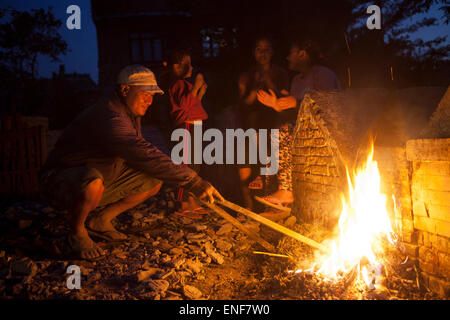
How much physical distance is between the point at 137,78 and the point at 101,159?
0.94 meters

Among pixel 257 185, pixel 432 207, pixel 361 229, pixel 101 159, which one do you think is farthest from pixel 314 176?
pixel 101 159

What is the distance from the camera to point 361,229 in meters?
2.77

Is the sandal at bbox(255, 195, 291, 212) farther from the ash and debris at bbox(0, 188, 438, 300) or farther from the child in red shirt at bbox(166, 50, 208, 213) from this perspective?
the child in red shirt at bbox(166, 50, 208, 213)

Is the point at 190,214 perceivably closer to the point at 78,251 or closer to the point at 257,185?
the point at 257,185

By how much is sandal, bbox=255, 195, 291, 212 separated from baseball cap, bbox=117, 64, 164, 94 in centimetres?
205

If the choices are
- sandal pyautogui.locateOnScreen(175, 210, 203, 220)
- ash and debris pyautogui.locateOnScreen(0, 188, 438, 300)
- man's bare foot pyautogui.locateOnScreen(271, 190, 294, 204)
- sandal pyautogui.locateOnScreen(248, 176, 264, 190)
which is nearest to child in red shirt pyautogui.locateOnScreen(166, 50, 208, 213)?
sandal pyautogui.locateOnScreen(175, 210, 203, 220)

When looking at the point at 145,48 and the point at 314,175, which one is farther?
the point at 145,48

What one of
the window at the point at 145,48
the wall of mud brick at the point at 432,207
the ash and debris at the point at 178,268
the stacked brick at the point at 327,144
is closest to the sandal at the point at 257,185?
the ash and debris at the point at 178,268

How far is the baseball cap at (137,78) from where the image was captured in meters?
3.25

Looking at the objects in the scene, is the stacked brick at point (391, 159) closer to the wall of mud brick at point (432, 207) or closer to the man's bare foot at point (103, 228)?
the wall of mud brick at point (432, 207)

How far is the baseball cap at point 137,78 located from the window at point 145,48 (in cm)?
1232

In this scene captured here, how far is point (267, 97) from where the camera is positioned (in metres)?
4.41
